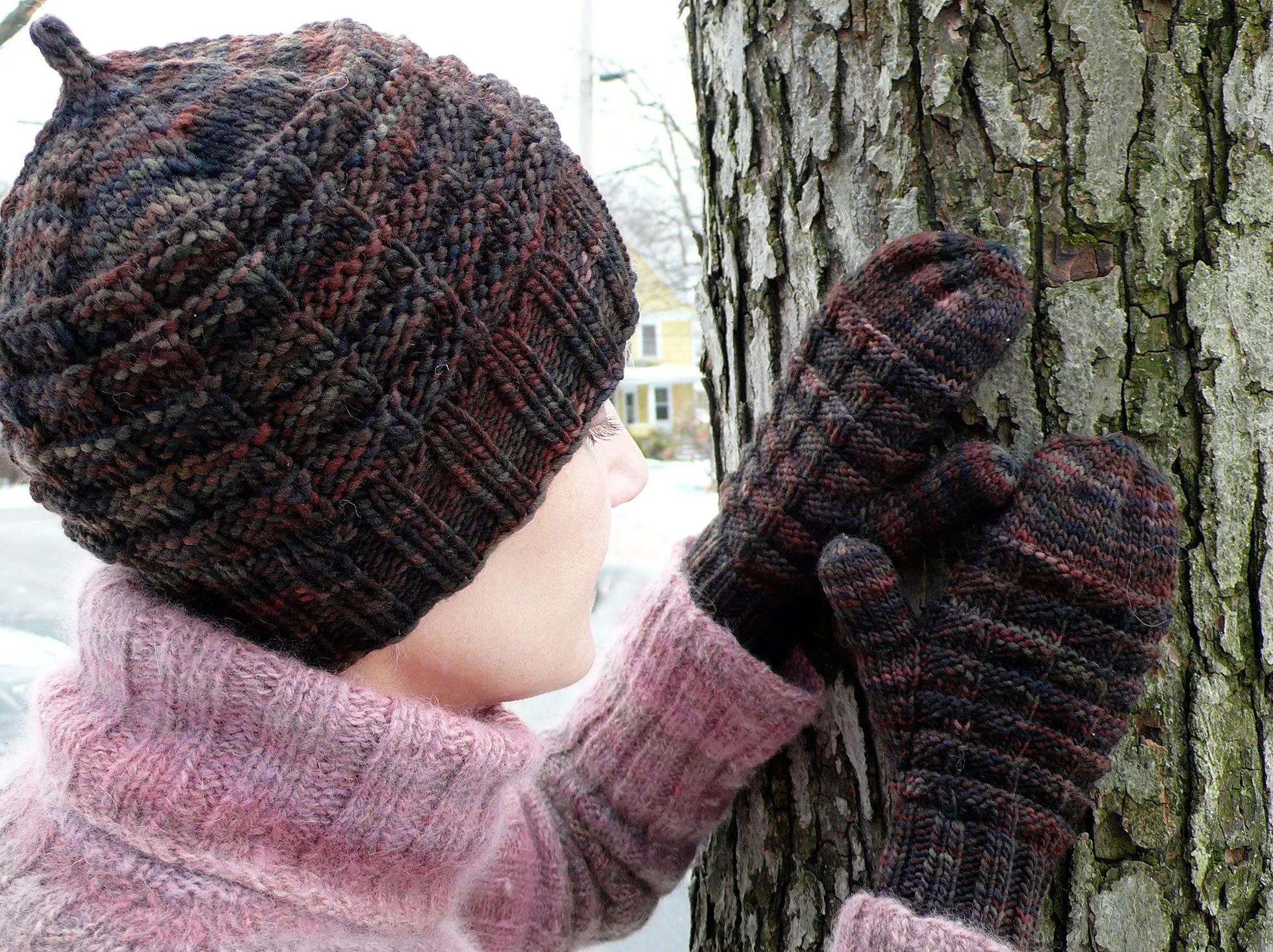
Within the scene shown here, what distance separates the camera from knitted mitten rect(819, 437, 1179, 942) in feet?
3.20

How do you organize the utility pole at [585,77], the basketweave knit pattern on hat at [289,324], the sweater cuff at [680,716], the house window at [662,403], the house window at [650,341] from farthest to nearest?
the house window at [662,403]
the house window at [650,341]
the utility pole at [585,77]
the sweater cuff at [680,716]
the basketweave knit pattern on hat at [289,324]

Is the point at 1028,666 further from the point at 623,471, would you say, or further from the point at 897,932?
the point at 623,471

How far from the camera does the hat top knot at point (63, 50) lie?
3.08 ft

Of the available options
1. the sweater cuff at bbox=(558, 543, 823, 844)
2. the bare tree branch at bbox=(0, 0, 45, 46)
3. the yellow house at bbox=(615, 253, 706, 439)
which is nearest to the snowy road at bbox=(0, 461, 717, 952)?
the sweater cuff at bbox=(558, 543, 823, 844)

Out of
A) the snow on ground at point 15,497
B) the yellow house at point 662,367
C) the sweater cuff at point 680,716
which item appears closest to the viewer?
the sweater cuff at point 680,716

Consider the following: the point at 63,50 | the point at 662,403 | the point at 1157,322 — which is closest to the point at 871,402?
the point at 1157,322

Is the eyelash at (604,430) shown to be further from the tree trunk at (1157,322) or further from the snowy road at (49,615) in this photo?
the tree trunk at (1157,322)

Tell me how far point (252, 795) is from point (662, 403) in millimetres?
19473

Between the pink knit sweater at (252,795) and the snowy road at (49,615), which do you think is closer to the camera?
the pink knit sweater at (252,795)

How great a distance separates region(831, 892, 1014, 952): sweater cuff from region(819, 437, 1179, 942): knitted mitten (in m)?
0.03

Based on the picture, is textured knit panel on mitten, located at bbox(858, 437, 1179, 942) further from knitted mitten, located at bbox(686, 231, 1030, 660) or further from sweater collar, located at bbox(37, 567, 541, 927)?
sweater collar, located at bbox(37, 567, 541, 927)

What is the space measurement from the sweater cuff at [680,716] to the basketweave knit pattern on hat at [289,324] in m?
0.32

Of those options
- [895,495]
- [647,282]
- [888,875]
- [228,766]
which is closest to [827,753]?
[888,875]

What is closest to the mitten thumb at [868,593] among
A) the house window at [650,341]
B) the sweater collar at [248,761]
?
the sweater collar at [248,761]
